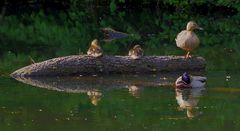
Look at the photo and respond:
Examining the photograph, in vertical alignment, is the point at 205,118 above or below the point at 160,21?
above

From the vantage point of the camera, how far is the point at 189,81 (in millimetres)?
17344

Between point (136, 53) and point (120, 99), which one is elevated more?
point (136, 53)

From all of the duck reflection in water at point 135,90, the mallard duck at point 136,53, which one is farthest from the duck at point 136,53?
the duck reflection in water at point 135,90

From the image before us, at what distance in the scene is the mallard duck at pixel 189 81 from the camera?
680 inches

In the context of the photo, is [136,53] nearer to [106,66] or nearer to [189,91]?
[106,66]

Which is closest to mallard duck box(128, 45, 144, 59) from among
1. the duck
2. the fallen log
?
the duck

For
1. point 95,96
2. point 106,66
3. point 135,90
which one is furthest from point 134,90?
point 106,66

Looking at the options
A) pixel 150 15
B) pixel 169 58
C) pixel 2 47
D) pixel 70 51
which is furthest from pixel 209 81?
pixel 150 15

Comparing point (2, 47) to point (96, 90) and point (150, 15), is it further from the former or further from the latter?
point (150, 15)

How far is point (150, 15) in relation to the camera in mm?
38469

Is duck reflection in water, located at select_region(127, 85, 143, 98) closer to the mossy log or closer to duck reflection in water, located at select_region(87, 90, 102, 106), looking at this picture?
duck reflection in water, located at select_region(87, 90, 102, 106)

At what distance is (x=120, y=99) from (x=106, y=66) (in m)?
3.46

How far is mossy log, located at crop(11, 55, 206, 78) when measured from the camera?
62.8 ft

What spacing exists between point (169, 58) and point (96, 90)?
10.2 ft
